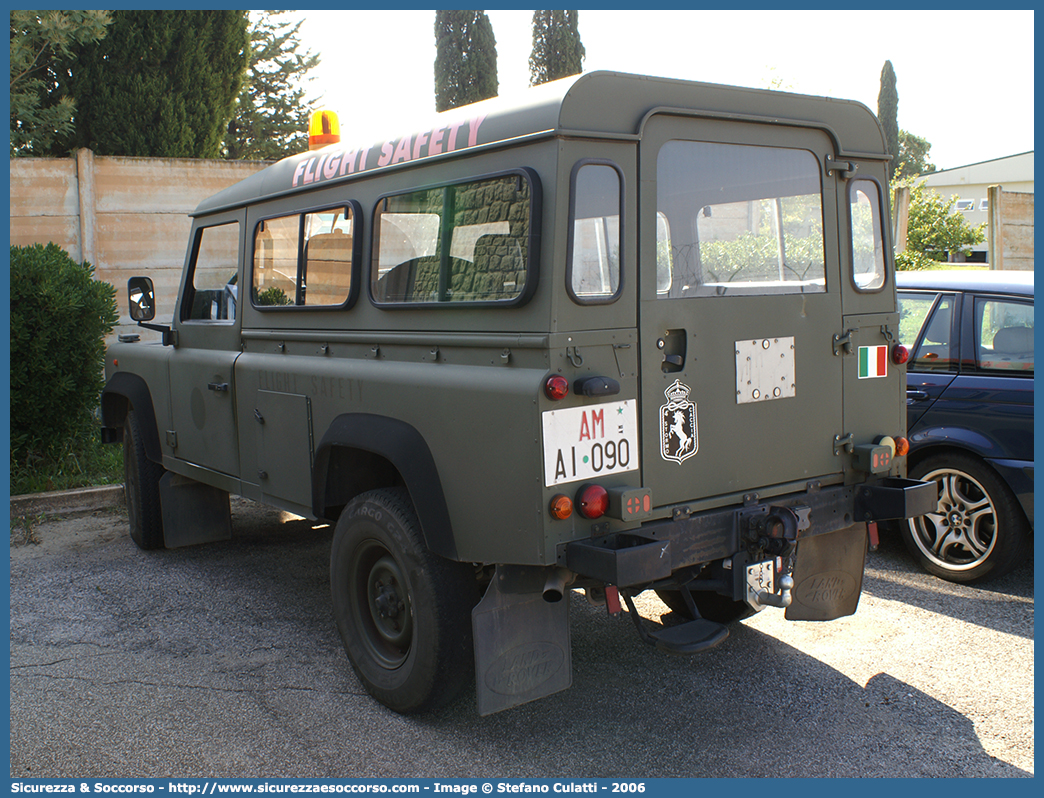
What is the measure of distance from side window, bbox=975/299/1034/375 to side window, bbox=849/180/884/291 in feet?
5.13

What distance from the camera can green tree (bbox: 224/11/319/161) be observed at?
23.4m

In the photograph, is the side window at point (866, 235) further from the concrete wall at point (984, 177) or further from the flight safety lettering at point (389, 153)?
the concrete wall at point (984, 177)

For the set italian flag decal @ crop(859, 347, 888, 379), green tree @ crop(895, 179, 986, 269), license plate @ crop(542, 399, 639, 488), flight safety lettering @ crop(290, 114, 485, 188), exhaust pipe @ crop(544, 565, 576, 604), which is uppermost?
green tree @ crop(895, 179, 986, 269)

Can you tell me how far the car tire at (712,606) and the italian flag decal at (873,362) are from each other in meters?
1.27

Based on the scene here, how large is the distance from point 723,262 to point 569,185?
793 mm

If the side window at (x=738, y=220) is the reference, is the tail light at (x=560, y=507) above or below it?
below

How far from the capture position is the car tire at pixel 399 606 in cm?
338

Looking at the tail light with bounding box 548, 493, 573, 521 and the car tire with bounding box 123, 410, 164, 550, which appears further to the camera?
the car tire with bounding box 123, 410, 164, 550

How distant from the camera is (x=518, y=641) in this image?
3.26 metres

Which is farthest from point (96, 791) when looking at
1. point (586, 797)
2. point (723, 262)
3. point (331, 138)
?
point (331, 138)

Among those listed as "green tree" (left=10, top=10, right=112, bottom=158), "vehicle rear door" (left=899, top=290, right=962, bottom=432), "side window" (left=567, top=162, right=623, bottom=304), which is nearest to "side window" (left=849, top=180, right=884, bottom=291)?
"side window" (left=567, top=162, right=623, bottom=304)

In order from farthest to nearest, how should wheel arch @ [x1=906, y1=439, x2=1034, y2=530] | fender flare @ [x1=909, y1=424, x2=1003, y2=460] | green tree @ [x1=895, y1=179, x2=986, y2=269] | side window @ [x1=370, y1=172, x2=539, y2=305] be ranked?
1. green tree @ [x1=895, y1=179, x2=986, y2=269]
2. fender flare @ [x1=909, y1=424, x2=1003, y2=460]
3. wheel arch @ [x1=906, y1=439, x2=1034, y2=530]
4. side window @ [x1=370, y1=172, x2=539, y2=305]

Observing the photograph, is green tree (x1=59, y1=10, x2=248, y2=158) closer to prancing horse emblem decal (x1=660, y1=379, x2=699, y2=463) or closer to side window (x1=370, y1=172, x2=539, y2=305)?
side window (x1=370, y1=172, x2=539, y2=305)

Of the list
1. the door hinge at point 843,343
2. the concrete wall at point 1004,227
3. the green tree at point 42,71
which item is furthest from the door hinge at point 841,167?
the green tree at point 42,71
